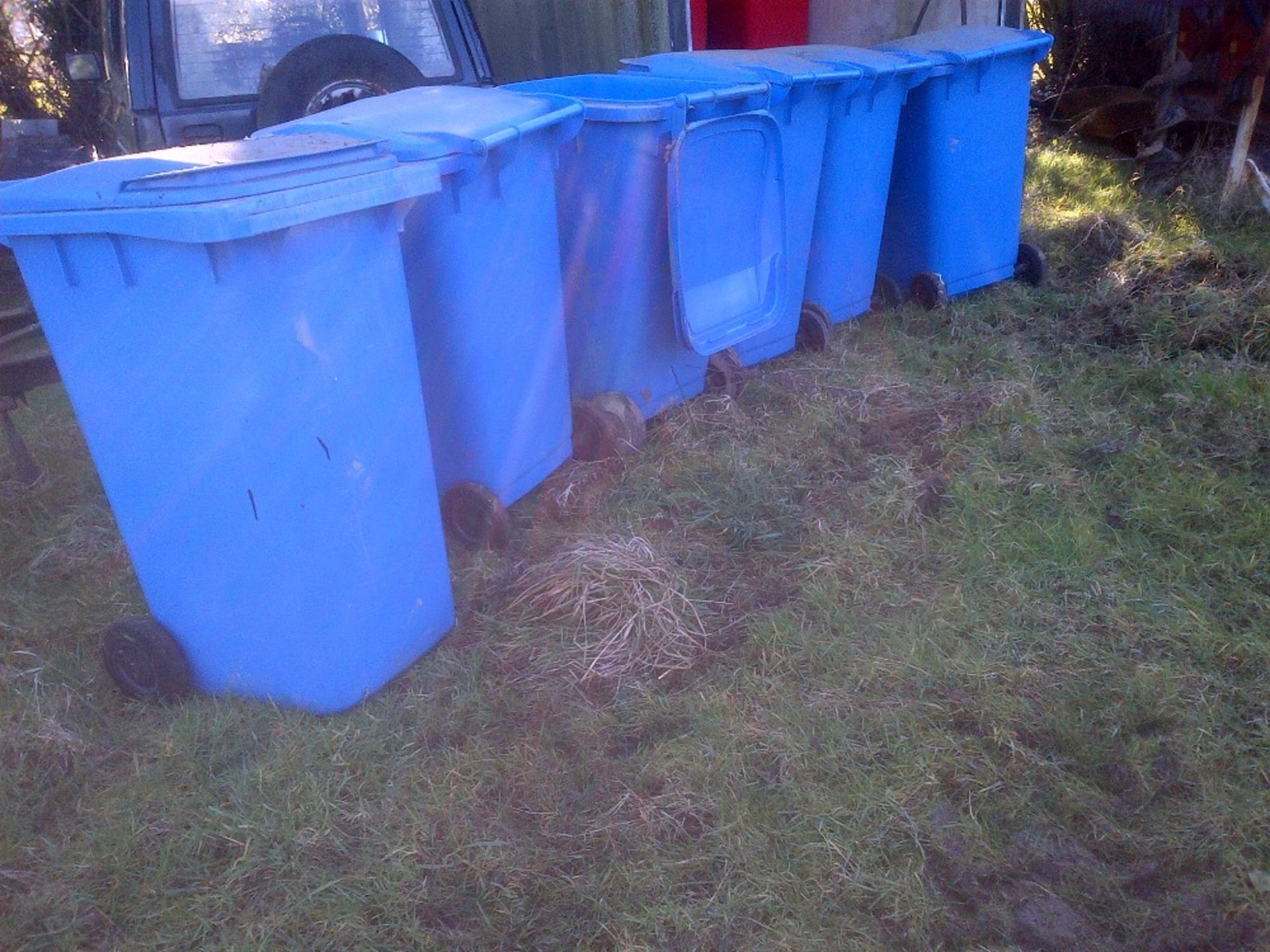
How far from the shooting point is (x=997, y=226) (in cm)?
518

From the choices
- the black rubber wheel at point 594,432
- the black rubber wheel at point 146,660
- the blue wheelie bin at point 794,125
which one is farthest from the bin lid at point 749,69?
the black rubber wheel at point 146,660

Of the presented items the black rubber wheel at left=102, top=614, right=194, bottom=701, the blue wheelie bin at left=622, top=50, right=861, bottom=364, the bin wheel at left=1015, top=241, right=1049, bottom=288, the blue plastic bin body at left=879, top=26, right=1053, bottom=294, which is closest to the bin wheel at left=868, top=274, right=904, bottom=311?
the blue plastic bin body at left=879, top=26, right=1053, bottom=294

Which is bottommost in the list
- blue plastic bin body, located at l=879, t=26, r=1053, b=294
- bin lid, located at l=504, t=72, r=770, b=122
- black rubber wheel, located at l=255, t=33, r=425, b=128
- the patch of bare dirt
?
the patch of bare dirt

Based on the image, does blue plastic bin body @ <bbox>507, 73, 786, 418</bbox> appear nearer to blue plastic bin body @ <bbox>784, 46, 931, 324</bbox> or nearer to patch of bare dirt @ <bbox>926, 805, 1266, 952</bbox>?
blue plastic bin body @ <bbox>784, 46, 931, 324</bbox>

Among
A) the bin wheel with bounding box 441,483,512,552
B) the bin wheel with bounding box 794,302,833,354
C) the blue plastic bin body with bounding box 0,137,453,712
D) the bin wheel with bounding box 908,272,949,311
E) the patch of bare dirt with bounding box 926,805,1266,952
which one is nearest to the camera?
the patch of bare dirt with bounding box 926,805,1266,952

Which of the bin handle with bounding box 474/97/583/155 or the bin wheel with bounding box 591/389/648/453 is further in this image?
the bin wheel with bounding box 591/389/648/453

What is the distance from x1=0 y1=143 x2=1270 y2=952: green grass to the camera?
1.93 m

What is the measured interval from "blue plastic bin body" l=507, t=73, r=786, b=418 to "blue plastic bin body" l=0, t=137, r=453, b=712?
1.12 meters

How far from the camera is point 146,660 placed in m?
2.43

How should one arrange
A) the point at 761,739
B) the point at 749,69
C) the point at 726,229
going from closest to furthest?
1. the point at 761,739
2. the point at 726,229
3. the point at 749,69

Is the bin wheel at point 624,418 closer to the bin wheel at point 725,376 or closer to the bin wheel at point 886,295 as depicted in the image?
the bin wheel at point 725,376

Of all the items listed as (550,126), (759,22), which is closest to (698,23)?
(759,22)

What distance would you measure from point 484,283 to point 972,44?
10.5 feet

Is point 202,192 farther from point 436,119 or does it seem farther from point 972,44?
point 972,44
